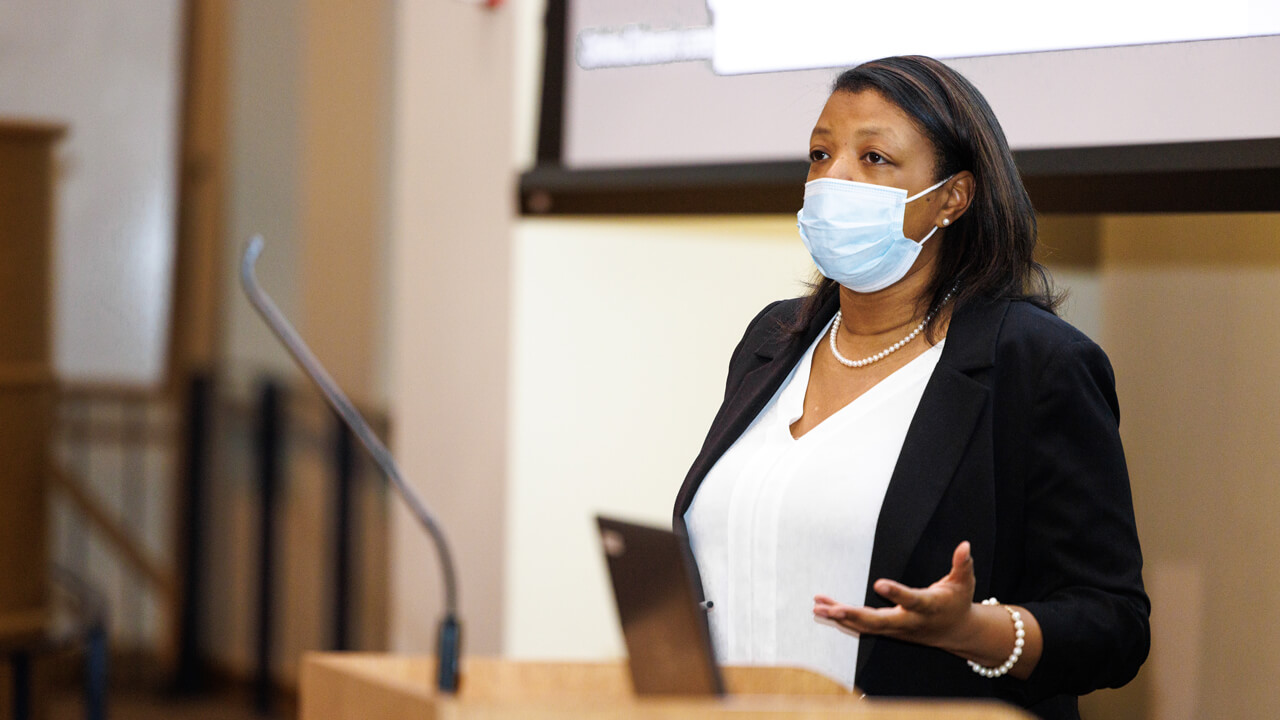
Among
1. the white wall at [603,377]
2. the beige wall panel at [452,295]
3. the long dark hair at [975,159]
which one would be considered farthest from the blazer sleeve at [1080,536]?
the beige wall panel at [452,295]

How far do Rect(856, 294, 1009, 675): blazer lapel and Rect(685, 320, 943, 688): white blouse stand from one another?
28mm

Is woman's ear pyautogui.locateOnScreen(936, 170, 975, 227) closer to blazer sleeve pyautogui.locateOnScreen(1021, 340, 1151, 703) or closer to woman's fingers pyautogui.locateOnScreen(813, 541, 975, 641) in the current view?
blazer sleeve pyautogui.locateOnScreen(1021, 340, 1151, 703)

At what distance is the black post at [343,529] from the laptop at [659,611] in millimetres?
3154

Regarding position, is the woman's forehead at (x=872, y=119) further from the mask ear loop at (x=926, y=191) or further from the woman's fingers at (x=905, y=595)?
the woman's fingers at (x=905, y=595)

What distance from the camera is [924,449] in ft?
4.54

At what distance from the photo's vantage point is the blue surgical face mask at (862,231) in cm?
150

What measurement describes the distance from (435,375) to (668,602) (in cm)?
288

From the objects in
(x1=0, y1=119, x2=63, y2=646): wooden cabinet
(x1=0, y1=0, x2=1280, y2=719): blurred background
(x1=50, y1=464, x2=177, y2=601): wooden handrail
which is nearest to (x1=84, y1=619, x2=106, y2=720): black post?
(x1=0, y1=0, x2=1280, y2=719): blurred background

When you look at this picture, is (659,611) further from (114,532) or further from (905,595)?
(114,532)

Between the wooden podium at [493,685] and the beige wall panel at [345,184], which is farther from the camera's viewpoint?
the beige wall panel at [345,184]

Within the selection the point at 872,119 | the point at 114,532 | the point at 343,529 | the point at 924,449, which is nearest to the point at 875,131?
the point at 872,119

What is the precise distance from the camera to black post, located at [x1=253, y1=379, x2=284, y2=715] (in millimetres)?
4469

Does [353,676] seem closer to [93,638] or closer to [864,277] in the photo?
[864,277]

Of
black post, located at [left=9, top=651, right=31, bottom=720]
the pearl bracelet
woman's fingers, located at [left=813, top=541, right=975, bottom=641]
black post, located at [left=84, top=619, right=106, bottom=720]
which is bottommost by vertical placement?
black post, located at [left=9, top=651, right=31, bottom=720]
